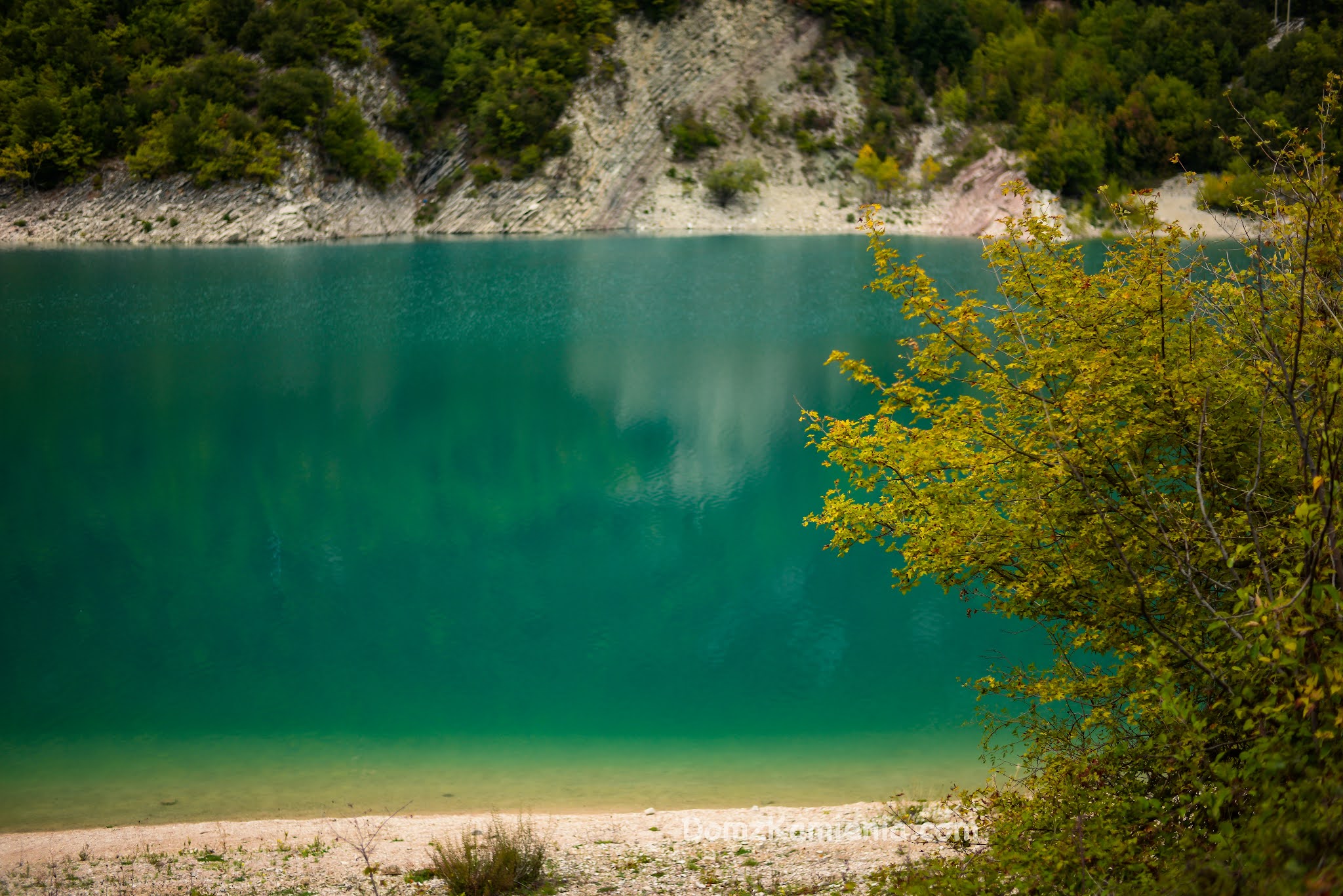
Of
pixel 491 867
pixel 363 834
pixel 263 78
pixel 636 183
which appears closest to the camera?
pixel 491 867

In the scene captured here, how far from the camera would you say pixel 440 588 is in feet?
64.4

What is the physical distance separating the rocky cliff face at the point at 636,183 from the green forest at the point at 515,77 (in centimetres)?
182

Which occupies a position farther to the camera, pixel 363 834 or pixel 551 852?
pixel 363 834

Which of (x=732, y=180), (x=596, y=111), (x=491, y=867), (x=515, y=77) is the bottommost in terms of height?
(x=491, y=867)

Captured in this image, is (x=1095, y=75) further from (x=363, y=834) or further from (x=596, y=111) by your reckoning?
(x=363, y=834)

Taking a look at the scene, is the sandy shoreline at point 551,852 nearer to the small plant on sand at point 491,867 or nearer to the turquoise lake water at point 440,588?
the small plant on sand at point 491,867

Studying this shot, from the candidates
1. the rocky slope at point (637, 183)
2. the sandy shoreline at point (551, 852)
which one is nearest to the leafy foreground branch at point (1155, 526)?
the sandy shoreline at point (551, 852)

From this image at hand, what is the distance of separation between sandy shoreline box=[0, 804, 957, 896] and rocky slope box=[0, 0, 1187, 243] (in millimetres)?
74877

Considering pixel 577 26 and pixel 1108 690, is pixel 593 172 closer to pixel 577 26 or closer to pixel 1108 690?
pixel 577 26

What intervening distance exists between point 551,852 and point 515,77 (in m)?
96.3

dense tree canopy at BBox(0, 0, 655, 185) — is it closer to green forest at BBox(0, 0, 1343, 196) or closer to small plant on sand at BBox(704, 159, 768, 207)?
green forest at BBox(0, 0, 1343, 196)

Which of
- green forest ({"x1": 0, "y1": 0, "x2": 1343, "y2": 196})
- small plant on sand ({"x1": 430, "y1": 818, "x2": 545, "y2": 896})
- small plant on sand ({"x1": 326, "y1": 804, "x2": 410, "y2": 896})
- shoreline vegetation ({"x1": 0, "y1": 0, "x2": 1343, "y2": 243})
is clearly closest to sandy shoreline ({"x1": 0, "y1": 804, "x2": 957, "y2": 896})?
small plant on sand ({"x1": 326, "y1": 804, "x2": 410, "y2": 896})

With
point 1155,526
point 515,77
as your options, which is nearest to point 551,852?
point 1155,526

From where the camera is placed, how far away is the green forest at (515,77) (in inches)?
3145
